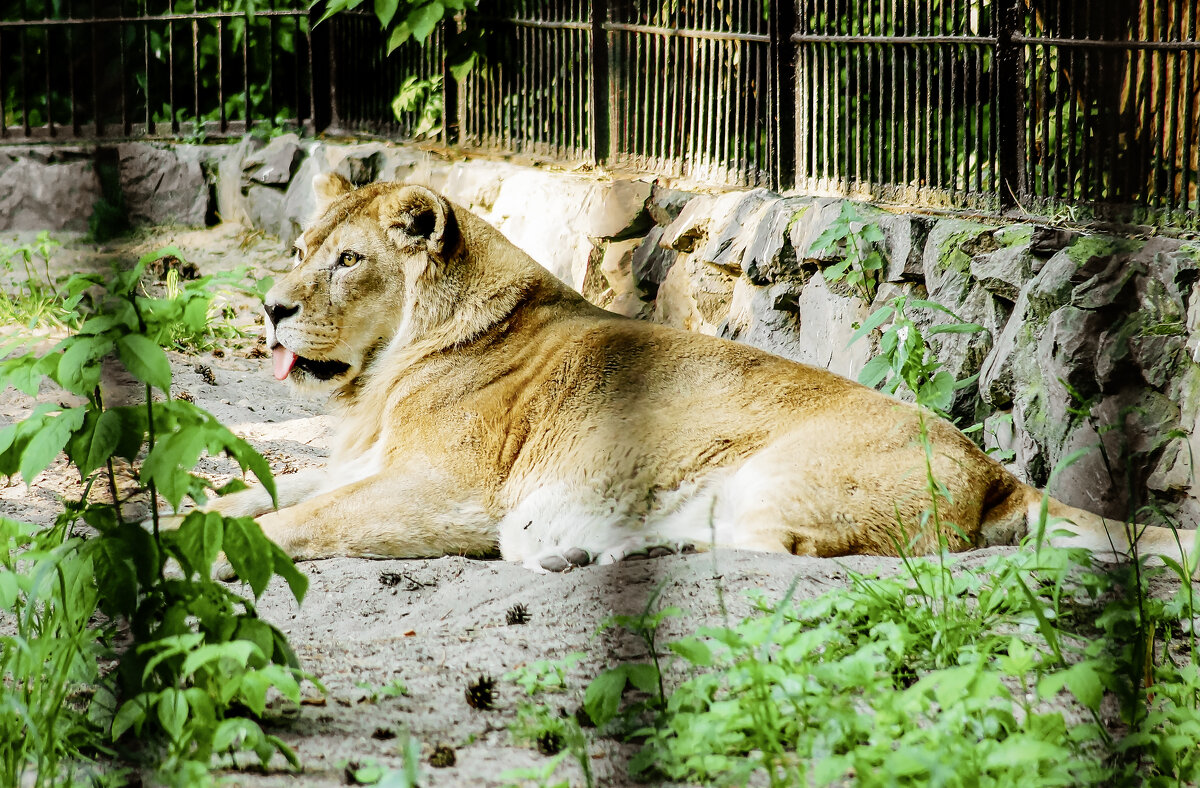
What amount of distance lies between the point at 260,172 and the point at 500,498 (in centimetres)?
631

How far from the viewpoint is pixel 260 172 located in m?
9.79

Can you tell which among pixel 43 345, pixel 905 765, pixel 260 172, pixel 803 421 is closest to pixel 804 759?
pixel 905 765

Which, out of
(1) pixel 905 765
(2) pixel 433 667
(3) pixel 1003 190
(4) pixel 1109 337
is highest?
(3) pixel 1003 190

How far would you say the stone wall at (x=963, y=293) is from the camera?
4238mm

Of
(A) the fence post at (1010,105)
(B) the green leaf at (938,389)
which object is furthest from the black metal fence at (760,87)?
(B) the green leaf at (938,389)

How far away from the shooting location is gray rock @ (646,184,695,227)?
6633 mm

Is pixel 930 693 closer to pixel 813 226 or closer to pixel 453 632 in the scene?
pixel 453 632

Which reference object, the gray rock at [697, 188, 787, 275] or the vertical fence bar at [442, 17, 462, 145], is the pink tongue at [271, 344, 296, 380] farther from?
the vertical fence bar at [442, 17, 462, 145]

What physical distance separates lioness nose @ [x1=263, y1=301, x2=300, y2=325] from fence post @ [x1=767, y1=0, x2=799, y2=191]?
104 inches

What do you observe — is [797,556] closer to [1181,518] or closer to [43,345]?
[1181,518]

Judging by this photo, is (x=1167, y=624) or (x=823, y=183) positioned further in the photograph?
(x=823, y=183)

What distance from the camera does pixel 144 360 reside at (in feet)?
7.31

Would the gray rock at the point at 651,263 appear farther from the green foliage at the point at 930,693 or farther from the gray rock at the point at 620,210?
the green foliage at the point at 930,693

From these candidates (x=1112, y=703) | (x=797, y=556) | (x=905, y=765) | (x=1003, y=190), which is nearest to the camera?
(x=905, y=765)
